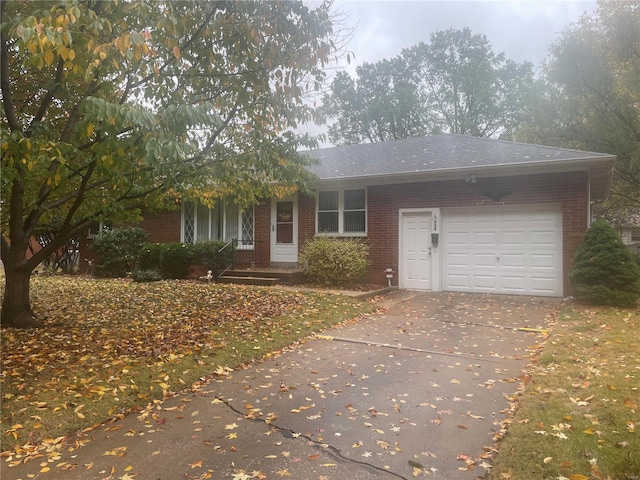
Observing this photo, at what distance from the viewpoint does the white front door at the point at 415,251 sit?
11070 mm

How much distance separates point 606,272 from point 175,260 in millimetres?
10737

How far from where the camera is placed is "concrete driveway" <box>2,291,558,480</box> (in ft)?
9.59

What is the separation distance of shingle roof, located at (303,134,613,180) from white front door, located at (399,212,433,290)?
1.30 meters

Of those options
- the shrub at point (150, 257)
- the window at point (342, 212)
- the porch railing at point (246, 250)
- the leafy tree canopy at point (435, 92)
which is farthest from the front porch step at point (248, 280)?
the leafy tree canopy at point (435, 92)

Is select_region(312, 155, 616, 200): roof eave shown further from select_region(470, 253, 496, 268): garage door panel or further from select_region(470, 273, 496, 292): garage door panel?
select_region(470, 273, 496, 292): garage door panel

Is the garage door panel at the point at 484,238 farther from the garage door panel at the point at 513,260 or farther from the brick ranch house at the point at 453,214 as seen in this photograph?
the garage door panel at the point at 513,260

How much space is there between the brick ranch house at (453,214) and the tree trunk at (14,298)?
7397mm

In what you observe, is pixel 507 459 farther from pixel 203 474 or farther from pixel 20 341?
pixel 20 341

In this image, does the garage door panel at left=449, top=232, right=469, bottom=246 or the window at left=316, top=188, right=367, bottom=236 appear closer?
the garage door panel at left=449, top=232, right=469, bottom=246

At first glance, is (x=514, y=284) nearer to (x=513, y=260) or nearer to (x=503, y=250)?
(x=513, y=260)

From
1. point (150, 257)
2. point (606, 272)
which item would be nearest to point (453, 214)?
point (606, 272)

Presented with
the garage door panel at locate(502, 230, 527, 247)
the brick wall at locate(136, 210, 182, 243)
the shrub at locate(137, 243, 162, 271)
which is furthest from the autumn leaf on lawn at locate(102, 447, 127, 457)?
the brick wall at locate(136, 210, 182, 243)

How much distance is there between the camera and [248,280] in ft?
38.2

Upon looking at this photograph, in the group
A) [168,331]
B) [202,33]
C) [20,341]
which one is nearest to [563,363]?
[168,331]
